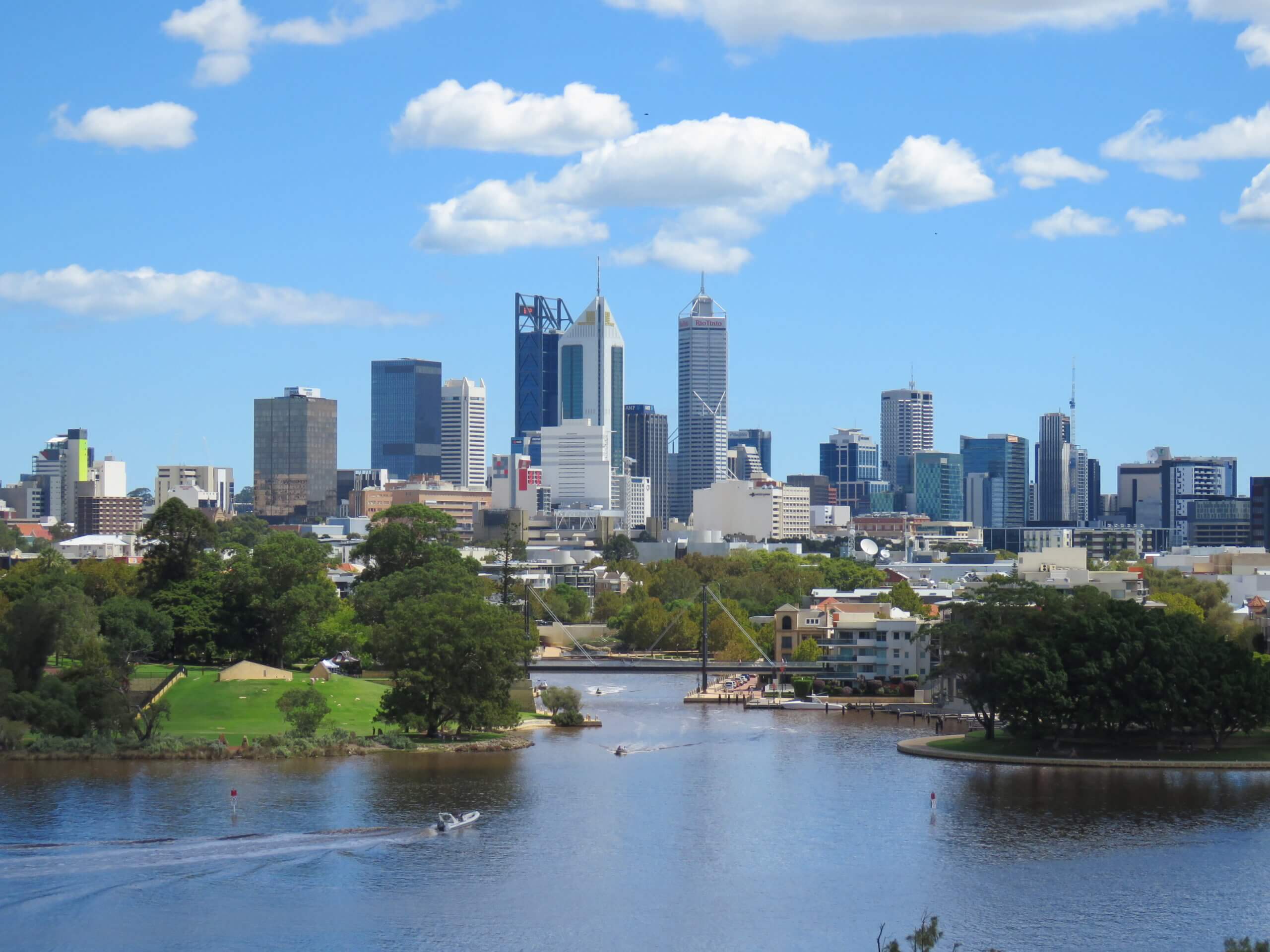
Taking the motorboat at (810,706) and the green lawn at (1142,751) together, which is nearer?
the green lawn at (1142,751)

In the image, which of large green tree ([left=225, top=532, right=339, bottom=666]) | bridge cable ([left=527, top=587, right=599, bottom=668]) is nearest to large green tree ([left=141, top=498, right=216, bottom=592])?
large green tree ([left=225, top=532, right=339, bottom=666])

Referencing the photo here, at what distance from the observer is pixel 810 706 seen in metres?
88.1

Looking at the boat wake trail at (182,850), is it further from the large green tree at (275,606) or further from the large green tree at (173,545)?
the large green tree at (173,545)

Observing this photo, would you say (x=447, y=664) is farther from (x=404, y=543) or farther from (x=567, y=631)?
(x=567, y=631)

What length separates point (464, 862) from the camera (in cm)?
4672

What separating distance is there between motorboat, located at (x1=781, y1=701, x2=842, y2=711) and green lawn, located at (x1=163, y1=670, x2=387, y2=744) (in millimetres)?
20281

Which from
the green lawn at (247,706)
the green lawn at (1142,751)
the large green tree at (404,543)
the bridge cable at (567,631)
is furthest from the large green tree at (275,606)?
the green lawn at (1142,751)

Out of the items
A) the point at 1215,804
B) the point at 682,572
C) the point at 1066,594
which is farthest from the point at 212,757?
the point at 682,572

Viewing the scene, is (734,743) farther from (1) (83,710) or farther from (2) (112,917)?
(2) (112,917)

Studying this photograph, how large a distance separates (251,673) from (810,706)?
27341 mm

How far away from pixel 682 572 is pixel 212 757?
99.3 m

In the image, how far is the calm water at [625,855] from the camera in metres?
40.4

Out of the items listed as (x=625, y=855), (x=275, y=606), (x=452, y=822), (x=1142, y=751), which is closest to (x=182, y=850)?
(x=452, y=822)

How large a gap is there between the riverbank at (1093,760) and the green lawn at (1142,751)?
0.13 ft
